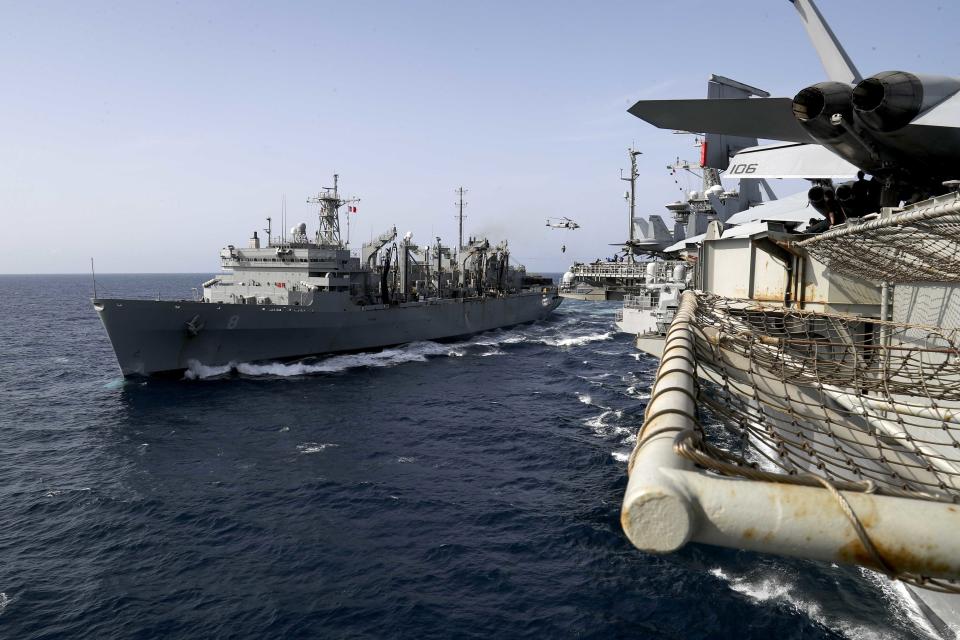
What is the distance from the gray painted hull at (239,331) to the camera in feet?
91.3

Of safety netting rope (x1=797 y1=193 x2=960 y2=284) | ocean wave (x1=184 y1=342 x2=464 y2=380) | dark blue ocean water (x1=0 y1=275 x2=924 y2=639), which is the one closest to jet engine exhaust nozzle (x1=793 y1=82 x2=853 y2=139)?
safety netting rope (x1=797 y1=193 x2=960 y2=284)

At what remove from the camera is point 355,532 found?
1330 centimetres

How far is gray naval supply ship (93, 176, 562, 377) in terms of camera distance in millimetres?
28453

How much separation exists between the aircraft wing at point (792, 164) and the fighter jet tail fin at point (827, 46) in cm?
195

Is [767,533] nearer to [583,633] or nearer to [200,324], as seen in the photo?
[583,633]

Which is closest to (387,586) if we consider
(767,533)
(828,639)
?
(828,639)

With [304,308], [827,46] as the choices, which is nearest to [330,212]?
[304,308]

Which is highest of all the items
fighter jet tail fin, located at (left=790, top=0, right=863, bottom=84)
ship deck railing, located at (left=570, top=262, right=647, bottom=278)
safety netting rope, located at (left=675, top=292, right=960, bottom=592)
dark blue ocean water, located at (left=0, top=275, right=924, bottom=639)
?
fighter jet tail fin, located at (left=790, top=0, right=863, bottom=84)

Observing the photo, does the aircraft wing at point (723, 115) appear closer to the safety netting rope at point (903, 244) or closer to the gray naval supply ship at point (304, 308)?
the safety netting rope at point (903, 244)

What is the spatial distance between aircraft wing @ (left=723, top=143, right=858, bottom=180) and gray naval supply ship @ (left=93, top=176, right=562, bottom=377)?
24.2m

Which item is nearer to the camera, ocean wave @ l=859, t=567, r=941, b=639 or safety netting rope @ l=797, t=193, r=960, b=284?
safety netting rope @ l=797, t=193, r=960, b=284

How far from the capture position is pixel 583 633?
9.80m

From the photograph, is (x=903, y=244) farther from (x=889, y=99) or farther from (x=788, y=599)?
(x=788, y=599)

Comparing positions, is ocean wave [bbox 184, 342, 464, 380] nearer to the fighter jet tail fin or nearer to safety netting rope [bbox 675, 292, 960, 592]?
safety netting rope [bbox 675, 292, 960, 592]
